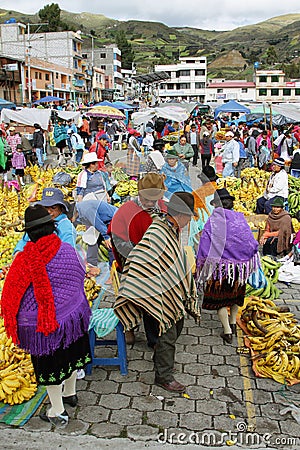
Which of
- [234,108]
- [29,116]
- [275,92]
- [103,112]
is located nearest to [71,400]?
[29,116]

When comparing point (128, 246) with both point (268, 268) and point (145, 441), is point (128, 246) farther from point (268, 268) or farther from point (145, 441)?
point (268, 268)

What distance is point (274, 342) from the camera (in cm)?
451

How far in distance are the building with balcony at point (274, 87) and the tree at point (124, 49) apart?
1351 inches

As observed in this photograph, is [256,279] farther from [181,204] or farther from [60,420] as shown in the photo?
[60,420]

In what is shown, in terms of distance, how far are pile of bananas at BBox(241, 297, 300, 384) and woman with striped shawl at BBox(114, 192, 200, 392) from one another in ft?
2.98

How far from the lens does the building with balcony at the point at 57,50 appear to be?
5850 cm

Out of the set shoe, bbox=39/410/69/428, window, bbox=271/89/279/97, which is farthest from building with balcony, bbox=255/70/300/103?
shoe, bbox=39/410/69/428

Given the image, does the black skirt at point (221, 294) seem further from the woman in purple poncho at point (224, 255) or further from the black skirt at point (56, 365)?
the black skirt at point (56, 365)

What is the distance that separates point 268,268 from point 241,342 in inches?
71.0

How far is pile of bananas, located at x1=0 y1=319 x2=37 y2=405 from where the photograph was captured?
3.90 meters

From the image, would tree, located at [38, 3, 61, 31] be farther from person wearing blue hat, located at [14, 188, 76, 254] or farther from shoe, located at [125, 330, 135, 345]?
shoe, located at [125, 330, 135, 345]

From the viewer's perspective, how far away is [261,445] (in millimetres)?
3439

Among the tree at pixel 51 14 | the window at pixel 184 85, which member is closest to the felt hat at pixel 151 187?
the tree at pixel 51 14

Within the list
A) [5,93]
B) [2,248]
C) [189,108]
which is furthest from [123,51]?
[2,248]
